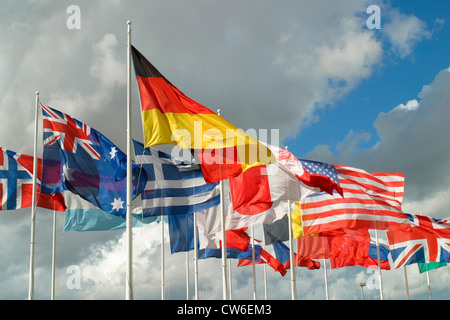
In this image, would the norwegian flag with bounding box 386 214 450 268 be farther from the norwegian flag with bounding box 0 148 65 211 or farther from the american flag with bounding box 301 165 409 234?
the norwegian flag with bounding box 0 148 65 211

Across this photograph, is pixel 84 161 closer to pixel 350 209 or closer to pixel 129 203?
pixel 129 203

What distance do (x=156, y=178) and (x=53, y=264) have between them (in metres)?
9.86

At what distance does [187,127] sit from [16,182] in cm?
1512

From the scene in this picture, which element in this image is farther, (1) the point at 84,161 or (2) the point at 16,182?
(2) the point at 16,182

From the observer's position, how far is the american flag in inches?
1286

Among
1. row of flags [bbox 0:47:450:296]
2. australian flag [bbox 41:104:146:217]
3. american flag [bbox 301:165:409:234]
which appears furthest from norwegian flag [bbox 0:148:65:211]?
american flag [bbox 301:165:409:234]

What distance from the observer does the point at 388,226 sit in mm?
33406

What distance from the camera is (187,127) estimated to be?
1969 centimetres

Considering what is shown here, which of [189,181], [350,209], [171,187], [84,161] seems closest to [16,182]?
→ [84,161]

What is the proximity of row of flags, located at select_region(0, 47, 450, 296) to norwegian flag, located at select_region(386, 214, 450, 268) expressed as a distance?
32.3 ft
